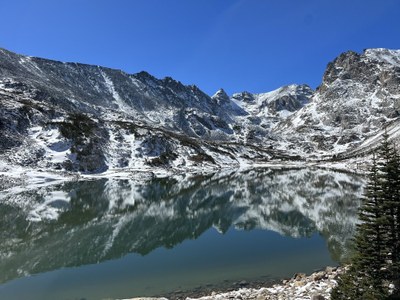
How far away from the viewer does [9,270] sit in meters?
38.6

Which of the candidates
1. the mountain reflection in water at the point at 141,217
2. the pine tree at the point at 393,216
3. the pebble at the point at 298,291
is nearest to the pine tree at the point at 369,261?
the pine tree at the point at 393,216

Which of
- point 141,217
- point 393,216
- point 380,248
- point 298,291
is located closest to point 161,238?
point 141,217

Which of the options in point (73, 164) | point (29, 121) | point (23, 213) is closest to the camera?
point (23, 213)

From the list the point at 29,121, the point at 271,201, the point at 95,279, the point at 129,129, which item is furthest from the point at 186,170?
the point at 95,279

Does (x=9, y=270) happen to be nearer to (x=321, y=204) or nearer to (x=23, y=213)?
(x=23, y=213)

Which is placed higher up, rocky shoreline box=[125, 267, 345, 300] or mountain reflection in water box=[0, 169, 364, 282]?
mountain reflection in water box=[0, 169, 364, 282]

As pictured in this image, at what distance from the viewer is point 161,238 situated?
52.7m

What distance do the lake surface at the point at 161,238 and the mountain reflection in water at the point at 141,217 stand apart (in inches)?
6.9

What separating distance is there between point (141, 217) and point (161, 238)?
1683 centimetres

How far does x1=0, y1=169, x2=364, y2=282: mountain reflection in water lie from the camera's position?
4584cm

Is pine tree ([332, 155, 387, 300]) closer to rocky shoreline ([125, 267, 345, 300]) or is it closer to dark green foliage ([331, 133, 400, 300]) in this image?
dark green foliage ([331, 133, 400, 300])

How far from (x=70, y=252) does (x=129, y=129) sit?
157214 mm

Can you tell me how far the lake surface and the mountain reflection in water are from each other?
175mm

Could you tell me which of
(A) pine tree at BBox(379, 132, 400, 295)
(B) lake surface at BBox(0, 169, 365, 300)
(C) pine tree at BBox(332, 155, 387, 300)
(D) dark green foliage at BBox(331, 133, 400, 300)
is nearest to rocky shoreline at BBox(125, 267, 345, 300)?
(C) pine tree at BBox(332, 155, 387, 300)
